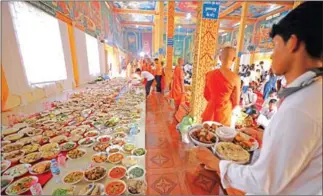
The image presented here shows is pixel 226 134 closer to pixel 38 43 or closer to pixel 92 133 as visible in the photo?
pixel 92 133

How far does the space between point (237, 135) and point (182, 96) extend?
10.4 ft

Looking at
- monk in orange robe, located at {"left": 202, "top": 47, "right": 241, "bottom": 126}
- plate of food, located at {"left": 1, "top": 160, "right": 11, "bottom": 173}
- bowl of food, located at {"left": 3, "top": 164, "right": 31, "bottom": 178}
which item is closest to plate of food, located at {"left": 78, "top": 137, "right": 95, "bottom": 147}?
bowl of food, located at {"left": 3, "top": 164, "right": 31, "bottom": 178}

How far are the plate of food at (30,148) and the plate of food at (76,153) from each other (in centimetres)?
37

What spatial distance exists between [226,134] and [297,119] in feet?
3.50

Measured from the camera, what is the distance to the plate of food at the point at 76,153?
1476 millimetres

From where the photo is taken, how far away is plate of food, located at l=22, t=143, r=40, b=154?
1.56 meters

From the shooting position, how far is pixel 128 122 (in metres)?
2.31

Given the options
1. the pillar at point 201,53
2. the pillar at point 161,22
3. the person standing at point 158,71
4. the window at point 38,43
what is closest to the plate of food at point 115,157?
the pillar at point 201,53

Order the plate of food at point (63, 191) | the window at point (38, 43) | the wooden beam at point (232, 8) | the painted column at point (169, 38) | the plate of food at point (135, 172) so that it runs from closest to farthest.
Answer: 1. the plate of food at point (63, 191)
2. the plate of food at point (135, 172)
3. the window at point (38, 43)
4. the painted column at point (169, 38)
5. the wooden beam at point (232, 8)

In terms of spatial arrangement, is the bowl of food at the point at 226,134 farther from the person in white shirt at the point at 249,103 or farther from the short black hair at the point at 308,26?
the person in white shirt at the point at 249,103

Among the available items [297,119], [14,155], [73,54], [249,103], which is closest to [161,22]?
[73,54]

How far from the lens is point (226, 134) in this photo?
1.55 metres

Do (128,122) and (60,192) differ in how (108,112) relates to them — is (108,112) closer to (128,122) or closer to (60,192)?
(128,122)

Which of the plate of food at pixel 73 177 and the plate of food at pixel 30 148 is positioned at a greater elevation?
the plate of food at pixel 30 148
